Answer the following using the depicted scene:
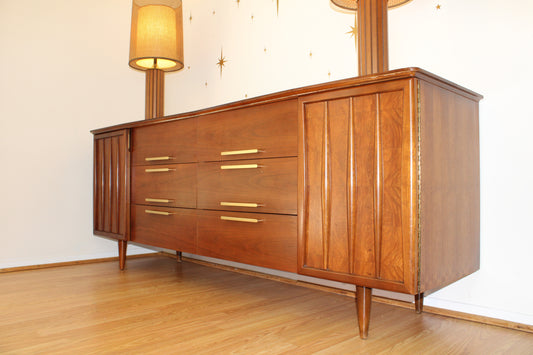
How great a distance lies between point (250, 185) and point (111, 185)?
3.76ft

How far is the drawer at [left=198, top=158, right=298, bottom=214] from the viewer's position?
147cm

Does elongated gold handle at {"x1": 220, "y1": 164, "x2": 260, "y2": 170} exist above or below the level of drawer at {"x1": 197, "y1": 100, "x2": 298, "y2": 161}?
below

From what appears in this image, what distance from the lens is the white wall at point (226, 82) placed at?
143 centimetres

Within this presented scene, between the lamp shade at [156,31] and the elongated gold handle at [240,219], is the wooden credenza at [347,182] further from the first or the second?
the lamp shade at [156,31]

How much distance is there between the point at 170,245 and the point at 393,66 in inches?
52.3

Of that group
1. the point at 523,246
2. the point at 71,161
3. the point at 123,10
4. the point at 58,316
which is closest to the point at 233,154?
the point at 58,316

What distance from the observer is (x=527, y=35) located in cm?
140

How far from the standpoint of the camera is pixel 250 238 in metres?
1.60

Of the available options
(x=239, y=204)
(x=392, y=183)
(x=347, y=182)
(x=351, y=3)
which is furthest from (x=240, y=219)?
(x=351, y=3)

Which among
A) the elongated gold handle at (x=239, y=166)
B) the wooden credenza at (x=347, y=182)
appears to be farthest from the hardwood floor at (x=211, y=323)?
the elongated gold handle at (x=239, y=166)

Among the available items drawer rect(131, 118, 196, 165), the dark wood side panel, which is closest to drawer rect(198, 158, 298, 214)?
drawer rect(131, 118, 196, 165)

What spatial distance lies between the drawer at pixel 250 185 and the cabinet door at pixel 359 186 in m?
0.08

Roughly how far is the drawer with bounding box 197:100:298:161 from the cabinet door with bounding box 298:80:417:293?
78mm

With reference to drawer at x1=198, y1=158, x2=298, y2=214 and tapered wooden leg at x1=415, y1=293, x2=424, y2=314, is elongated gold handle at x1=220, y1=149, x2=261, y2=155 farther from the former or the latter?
tapered wooden leg at x1=415, y1=293, x2=424, y2=314
